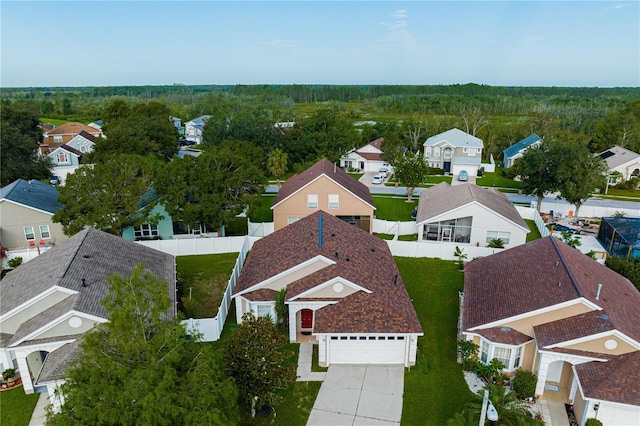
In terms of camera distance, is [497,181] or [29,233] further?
[497,181]

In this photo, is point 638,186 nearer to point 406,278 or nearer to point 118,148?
point 406,278

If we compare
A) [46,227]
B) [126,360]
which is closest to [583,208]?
[126,360]

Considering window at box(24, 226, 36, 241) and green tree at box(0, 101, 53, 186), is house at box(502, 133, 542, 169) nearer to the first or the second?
window at box(24, 226, 36, 241)

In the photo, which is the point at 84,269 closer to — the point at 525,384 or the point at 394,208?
Result: the point at 525,384

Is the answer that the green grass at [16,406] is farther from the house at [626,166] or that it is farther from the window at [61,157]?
the house at [626,166]

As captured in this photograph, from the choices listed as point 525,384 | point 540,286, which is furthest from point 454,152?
point 525,384

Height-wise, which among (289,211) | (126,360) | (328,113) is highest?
(328,113)

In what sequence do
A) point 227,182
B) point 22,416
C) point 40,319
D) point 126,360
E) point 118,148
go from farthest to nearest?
1. point 118,148
2. point 227,182
3. point 40,319
4. point 22,416
5. point 126,360
